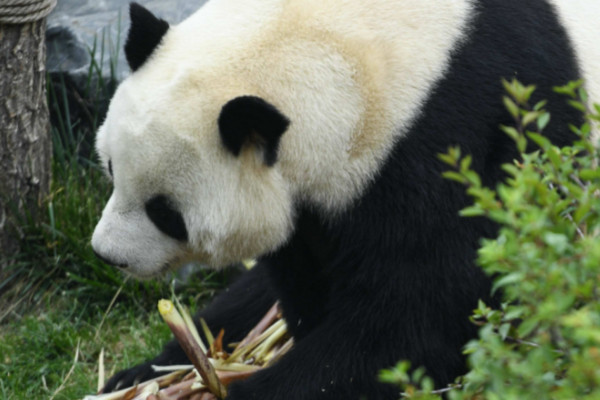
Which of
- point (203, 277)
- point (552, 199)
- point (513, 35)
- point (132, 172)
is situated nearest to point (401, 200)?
point (513, 35)

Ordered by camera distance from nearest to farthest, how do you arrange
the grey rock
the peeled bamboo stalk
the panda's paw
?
the peeled bamboo stalk
the panda's paw
the grey rock

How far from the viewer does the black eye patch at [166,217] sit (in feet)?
8.93

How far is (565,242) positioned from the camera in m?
1.52

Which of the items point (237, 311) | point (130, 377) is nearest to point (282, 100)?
point (237, 311)

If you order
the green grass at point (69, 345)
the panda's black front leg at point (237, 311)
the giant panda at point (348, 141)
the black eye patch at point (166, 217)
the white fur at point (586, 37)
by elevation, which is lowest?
the green grass at point (69, 345)

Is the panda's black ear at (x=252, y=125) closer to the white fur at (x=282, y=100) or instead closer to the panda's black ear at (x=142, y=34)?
the white fur at (x=282, y=100)

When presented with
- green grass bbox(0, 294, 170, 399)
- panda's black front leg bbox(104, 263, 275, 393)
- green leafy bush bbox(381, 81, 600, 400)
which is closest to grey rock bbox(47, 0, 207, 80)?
green grass bbox(0, 294, 170, 399)

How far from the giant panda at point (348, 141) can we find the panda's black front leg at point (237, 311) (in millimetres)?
943

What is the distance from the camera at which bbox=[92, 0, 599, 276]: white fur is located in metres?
2.59

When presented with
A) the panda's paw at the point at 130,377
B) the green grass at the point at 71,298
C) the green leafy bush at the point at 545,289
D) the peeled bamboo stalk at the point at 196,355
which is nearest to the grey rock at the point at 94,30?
the green grass at the point at 71,298

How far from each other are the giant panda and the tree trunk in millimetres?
1658

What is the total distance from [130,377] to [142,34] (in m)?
1.41

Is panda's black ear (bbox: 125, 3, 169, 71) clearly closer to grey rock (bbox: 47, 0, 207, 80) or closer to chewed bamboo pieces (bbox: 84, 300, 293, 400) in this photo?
chewed bamboo pieces (bbox: 84, 300, 293, 400)

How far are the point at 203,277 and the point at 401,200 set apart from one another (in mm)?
2231
